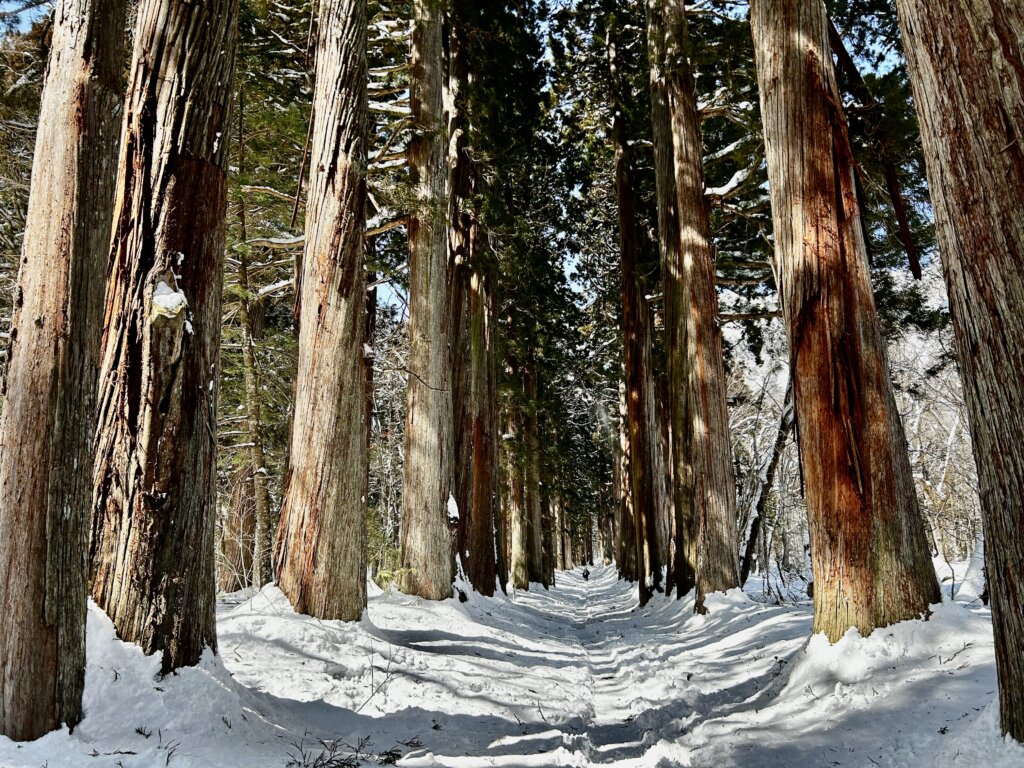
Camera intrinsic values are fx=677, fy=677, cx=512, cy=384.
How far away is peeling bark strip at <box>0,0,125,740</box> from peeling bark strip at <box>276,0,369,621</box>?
3.03 m

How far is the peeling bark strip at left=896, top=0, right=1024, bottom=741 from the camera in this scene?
7.77 ft

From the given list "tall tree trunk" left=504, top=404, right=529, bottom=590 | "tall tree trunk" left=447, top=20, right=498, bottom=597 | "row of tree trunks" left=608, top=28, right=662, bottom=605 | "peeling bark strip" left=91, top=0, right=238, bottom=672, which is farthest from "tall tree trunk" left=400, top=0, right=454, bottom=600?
"tall tree trunk" left=504, top=404, right=529, bottom=590

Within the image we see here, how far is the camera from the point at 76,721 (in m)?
2.90

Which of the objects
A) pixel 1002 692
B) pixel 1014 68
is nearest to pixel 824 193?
pixel 1014 68

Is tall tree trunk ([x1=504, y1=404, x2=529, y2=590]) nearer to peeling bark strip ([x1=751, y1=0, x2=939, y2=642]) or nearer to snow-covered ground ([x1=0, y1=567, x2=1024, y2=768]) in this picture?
snow-covered ground ([x1=0, y1=567, x2=1024, y2=768])

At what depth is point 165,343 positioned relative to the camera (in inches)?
142

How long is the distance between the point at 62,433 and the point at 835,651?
4477mm

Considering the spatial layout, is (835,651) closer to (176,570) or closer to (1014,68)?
(1014,68)

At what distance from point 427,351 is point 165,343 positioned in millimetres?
5861

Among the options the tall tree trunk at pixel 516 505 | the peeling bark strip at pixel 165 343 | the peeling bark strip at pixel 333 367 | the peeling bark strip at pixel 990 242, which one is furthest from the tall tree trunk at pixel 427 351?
the tall tree trunk at pixel 516 505

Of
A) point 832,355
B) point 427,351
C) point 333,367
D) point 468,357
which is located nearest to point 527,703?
point 333,367

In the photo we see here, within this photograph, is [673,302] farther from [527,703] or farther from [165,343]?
[165,343]

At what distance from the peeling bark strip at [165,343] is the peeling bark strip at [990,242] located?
3.60 meters

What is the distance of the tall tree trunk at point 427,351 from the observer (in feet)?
30.1
